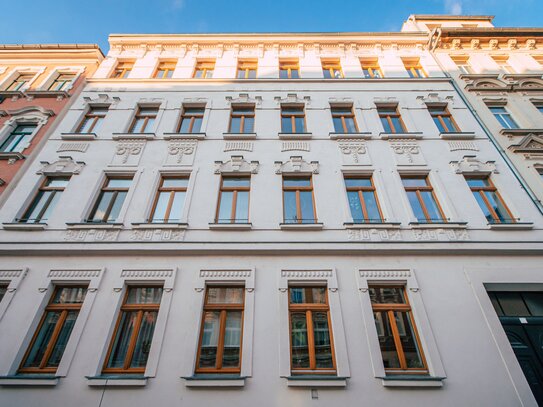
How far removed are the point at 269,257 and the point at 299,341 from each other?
2261mm

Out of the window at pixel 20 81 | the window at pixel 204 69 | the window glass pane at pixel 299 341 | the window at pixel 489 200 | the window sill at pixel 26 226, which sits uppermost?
the window at pixel 204 69

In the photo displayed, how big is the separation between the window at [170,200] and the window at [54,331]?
281cm

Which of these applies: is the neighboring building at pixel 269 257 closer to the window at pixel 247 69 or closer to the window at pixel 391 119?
the window at pixel 391 119

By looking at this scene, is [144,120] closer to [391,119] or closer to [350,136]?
[350,136]

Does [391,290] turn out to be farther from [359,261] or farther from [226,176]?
[226,176]

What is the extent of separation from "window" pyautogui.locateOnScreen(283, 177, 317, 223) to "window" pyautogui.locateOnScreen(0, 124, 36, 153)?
33.8ft

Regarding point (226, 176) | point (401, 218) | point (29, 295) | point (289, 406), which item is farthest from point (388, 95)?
point (29, 295)

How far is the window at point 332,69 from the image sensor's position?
1386 centimetres

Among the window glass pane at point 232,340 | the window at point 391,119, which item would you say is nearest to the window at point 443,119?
the window at point 391,119

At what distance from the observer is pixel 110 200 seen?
9.08 metres

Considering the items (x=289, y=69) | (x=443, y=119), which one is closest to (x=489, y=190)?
(x=443, y=119)

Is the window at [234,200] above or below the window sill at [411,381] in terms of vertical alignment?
above

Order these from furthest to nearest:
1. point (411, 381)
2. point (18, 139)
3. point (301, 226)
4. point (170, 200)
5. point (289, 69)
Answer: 1. point (289, 69)
2. point (18, 139)
3. point (170, 200)
4. point (301, 226)
5. point (411, 381)

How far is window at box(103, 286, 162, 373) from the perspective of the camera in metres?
6.32
